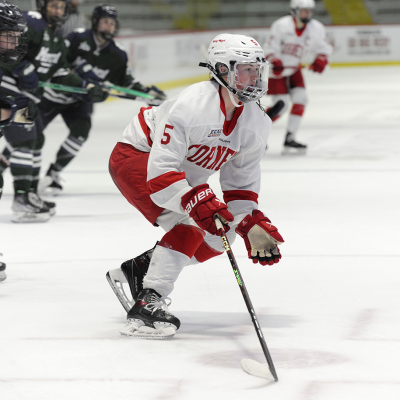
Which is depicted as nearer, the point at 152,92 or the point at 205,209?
the point at 205,209

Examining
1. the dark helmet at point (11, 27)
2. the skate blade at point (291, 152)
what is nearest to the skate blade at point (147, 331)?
the dark helmet at point (11, 27)

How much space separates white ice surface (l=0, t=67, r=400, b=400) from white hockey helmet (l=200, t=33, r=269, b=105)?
0.70m

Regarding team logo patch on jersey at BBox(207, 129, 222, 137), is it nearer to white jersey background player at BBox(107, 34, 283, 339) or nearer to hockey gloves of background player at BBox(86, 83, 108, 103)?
white jersey background player at BBox(107, 34, 283, 339)

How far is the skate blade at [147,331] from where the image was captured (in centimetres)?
260

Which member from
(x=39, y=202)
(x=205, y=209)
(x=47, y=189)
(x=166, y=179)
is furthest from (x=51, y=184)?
(x=205, y=209)

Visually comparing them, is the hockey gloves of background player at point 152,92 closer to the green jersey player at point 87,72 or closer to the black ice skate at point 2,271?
the green jersey player at point 87,72

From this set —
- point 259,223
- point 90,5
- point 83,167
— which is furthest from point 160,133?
point 90,5

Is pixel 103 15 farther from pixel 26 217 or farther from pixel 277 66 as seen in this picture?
pixel 277 66

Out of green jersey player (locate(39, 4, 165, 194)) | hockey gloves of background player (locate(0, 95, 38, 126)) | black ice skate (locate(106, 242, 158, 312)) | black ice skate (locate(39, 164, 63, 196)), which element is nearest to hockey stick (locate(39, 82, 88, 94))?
green jersey player (locate(39, 4, 165, 194))

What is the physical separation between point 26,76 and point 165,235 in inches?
86.3

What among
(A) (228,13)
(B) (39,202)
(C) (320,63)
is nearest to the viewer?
(B) (39,202)

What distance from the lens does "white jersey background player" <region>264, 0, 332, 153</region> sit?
723 cm

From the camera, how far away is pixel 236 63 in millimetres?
2596

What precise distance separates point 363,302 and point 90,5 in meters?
12.1
